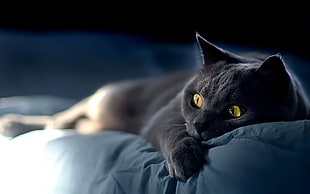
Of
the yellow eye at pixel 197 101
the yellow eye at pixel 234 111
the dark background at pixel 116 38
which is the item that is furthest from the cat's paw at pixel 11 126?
the yellow eye at pixel 234 111

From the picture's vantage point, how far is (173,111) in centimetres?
111

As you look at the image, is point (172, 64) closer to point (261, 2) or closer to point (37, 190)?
point (261, 2)

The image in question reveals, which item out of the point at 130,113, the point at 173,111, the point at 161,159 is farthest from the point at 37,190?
the point at 130,113

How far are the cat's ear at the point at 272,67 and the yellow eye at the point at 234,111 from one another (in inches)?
3.8

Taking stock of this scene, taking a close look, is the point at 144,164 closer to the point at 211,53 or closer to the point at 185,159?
the point at 185,159

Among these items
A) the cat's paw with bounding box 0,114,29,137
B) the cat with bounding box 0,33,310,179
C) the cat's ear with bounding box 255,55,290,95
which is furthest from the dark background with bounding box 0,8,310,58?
the cat's ear with bounding box 255,55,290,95

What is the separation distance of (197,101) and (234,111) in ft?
0.35

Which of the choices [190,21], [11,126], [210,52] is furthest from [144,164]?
[190,21]

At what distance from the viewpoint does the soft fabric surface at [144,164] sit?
72 cm

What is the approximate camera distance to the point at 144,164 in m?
0.88

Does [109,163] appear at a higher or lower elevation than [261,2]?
lower

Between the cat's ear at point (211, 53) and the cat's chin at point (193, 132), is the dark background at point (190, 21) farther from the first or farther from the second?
the cat's chin at point (193, 132)

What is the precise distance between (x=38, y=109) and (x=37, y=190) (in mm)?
763

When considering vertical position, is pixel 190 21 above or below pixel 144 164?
above
